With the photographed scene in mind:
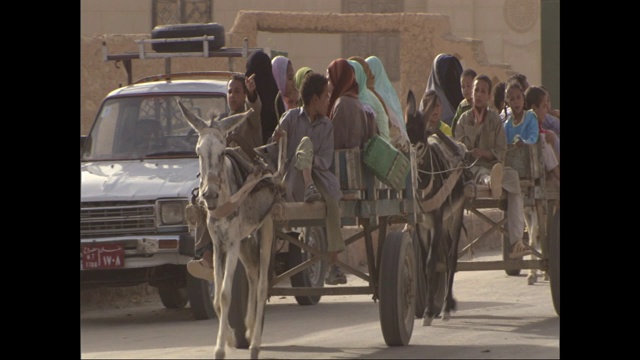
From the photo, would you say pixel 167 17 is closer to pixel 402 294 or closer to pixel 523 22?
pixel 523 22

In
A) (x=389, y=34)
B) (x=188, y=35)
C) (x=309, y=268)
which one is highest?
(x=389, y=34)

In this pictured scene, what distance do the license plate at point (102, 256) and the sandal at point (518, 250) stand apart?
3.49m

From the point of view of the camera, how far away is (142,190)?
1407cm

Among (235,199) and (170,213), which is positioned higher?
(235,199)

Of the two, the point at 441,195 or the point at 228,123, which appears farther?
the point at 441,195

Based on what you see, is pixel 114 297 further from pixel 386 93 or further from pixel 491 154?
pixel 491 154

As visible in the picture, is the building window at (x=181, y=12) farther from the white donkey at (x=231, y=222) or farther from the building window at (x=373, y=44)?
the white donkey at (x=231, y=222)

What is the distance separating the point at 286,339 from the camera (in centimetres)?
1270

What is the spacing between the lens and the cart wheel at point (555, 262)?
13.6 metres

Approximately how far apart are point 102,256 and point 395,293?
10.8 feet

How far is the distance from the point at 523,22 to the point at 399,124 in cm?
2118

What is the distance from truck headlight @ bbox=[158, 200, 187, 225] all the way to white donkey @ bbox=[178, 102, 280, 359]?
2542mm

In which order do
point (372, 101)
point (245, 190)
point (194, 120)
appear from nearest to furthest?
point (194, 120)
point (245, 190)
point (372, 101)

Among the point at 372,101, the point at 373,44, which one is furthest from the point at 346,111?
the point at 373,44
